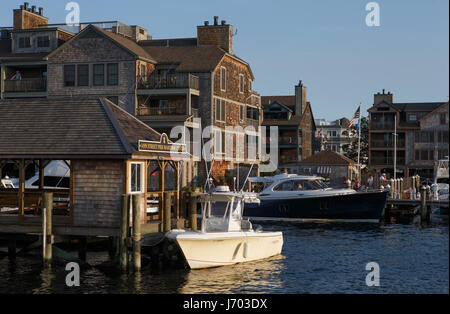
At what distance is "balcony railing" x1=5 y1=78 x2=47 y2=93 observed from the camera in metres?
58.6

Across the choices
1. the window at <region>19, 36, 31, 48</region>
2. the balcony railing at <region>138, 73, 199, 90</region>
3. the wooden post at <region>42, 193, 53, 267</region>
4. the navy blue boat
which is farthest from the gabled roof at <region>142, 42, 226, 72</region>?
the wooden post at <region>42, 193, 53, 267</region>

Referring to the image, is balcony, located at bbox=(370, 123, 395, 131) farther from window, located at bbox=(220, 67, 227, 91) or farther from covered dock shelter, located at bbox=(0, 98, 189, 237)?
covered dock shelter, located at bbox=(0, 98, 189, 237)

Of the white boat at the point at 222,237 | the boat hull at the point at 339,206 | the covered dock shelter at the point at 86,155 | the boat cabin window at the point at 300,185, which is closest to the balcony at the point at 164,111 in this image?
the boat cabin window at the point at 300,185

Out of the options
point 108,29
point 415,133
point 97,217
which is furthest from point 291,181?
point 415,133

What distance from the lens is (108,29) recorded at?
208ft

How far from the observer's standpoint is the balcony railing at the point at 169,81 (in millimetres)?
56969

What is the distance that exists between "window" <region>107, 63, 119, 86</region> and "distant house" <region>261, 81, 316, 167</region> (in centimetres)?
3669

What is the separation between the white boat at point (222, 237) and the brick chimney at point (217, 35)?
36.8 m

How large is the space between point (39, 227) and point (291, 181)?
2354cm

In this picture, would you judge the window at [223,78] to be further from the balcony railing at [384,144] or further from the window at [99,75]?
the balcony railing at [384,144]

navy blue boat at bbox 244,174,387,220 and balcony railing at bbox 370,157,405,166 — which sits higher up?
balcony railing at bbox 370,157,405,166
